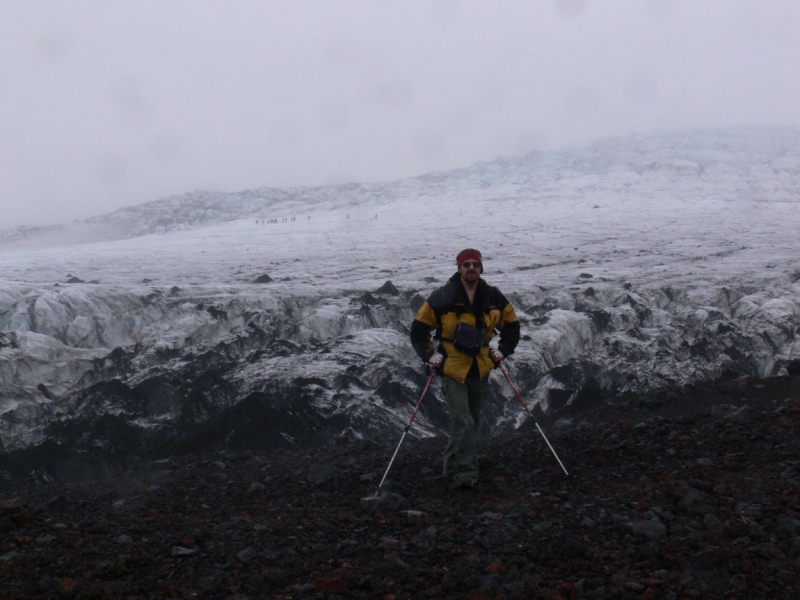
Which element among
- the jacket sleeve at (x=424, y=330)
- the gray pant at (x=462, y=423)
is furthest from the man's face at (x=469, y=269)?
the gray pant at (x=462, y=423)

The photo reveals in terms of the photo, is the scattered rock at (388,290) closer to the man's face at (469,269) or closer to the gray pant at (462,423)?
the gray pant at (462,423)

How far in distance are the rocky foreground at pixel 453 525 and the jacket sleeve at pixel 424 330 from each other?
3.22 feet

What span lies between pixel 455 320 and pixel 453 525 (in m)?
1.75

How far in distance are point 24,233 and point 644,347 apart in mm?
27787

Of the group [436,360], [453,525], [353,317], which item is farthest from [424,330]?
[353,317]

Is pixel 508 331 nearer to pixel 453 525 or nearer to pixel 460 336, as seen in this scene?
pixel 460 336

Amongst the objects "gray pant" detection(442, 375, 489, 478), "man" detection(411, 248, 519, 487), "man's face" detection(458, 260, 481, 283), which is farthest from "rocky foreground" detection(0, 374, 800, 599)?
"man's face" detection(458, 260, 481, 283)

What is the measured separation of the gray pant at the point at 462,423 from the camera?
523cm

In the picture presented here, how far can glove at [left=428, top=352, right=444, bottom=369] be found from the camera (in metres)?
5.42

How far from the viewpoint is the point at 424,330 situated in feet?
18.1

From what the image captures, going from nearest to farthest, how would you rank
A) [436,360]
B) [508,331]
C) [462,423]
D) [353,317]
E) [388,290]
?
[462,423] < [436,360] < [508,331] < [353,317] < [388,290]


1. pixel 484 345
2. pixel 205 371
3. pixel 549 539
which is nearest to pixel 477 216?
pixel 205 371

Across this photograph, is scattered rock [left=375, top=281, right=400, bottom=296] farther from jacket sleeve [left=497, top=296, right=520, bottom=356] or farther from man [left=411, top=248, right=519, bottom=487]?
man [left=411, top=248, right=519, bottom=487]

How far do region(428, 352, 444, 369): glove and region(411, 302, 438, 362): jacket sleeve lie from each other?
0.15 feet
